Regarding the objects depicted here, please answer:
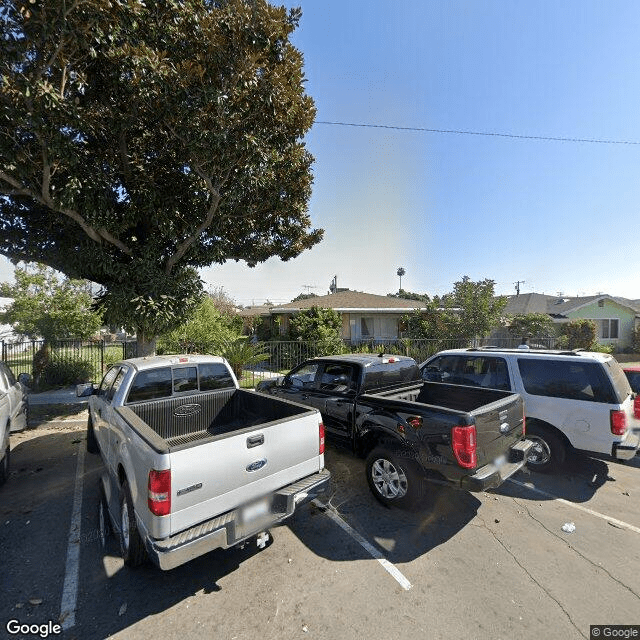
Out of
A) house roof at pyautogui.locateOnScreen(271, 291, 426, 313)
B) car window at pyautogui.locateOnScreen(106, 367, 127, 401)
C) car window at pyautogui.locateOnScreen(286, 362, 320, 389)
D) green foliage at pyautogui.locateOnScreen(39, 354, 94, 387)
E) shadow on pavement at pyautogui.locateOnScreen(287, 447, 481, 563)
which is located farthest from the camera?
house roof at pyautogui.locateOnScreen(271, 291, 426, 313)

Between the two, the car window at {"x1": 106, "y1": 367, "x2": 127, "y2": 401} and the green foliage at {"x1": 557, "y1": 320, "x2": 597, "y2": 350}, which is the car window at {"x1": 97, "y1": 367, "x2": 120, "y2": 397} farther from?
the green foliage at {"x1": 557, "y1": 320, "x2": 597, "y2": 350}

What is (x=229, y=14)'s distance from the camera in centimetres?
606

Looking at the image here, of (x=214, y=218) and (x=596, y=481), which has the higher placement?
(x=214, y=218)

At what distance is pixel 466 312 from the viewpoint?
47.7ft

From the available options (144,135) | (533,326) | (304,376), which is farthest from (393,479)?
(533,326)

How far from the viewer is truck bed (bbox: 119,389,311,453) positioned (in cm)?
399

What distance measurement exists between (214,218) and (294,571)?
7.71 m

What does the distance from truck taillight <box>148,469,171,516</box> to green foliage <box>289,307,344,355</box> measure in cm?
1162

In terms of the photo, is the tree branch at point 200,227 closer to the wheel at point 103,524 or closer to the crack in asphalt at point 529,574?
the wheel at point 103,524

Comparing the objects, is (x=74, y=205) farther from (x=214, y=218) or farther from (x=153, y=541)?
(x=153, y=541)

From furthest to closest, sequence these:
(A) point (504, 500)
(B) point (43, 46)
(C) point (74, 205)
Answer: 1. (C) point (74, 205)
2. (B) point (43, 46)
3. (A) point (504, 500)

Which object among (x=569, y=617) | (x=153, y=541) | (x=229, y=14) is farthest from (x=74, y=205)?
(x=569, y=617)

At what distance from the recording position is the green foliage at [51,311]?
1130cm

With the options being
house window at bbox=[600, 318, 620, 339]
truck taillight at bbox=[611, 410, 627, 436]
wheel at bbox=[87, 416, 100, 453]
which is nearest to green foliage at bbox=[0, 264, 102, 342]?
wheel at bbox=[87, 416, 100, 453]
